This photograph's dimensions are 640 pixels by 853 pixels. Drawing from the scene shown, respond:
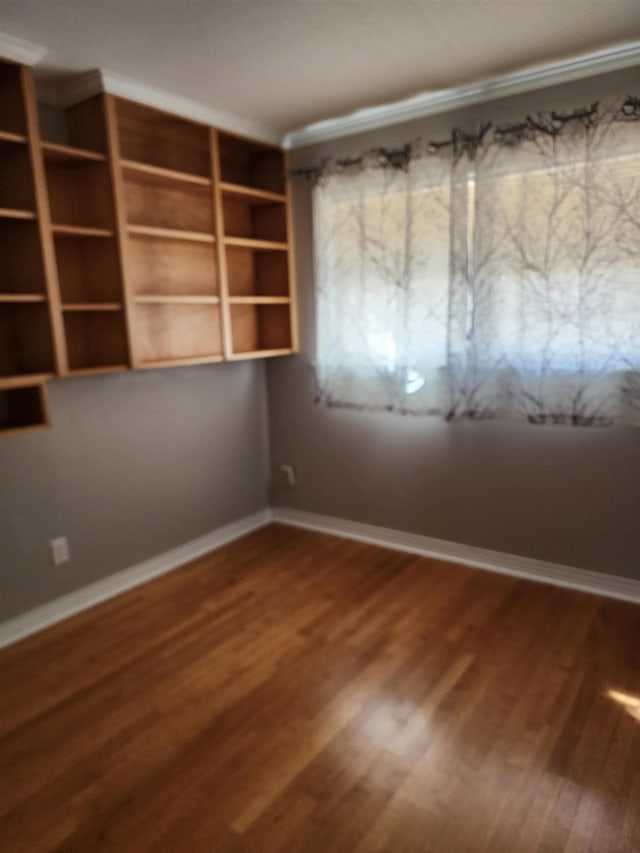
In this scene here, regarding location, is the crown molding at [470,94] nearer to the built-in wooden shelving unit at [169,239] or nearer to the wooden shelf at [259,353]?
the built-in wooden shelving unit at [169,239]

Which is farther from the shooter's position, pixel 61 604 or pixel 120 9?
pixel 61 604

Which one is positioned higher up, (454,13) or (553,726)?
(454,13)

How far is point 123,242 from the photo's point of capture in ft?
8.19

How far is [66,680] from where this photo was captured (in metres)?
2.20

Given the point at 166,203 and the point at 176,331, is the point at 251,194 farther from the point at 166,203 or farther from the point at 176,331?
the point at 176,331

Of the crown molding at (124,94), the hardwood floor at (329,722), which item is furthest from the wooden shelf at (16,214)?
the hardwood floor at (329,722)

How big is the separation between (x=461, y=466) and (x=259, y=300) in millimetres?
1445

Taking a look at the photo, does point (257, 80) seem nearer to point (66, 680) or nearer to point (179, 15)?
point (179, 15)

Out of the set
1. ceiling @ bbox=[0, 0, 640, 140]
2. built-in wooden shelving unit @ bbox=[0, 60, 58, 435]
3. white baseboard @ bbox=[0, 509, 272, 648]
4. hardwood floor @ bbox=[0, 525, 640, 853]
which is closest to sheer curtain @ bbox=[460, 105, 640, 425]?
ceiling @ bbox=[0, 0, 640, 140]

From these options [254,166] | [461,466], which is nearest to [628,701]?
[461,466]

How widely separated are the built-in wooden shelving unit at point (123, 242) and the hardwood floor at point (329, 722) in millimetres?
1119

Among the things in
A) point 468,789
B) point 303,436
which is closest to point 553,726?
point 468,789

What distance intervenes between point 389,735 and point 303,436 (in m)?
2.02

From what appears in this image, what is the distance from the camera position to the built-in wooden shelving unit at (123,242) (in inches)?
88.8
